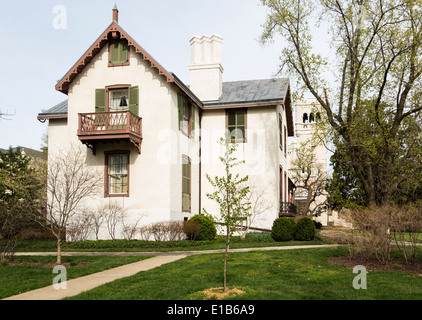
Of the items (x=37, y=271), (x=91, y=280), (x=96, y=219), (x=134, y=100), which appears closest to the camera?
(x=91, y=280)

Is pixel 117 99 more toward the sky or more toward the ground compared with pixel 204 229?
more toward the sky

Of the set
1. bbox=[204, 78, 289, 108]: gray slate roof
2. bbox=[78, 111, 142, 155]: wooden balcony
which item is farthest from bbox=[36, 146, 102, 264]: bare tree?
bbox=[204, 78, 289, 108]: gray slate roof

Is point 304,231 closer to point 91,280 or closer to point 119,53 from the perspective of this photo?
point 91,280

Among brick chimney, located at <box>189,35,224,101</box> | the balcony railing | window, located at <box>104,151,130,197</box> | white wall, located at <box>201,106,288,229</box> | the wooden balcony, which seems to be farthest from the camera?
brick chimney, located at <box>189,35,224,101</box>

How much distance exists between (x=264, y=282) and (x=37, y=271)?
653 cm

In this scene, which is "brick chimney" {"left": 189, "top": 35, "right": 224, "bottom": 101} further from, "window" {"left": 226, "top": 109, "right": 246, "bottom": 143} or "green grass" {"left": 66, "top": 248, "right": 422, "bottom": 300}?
"green grass" {"left": 66, "top": 248, "right": 422, "bottom": 300}

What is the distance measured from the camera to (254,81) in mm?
27031

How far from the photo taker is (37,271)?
11.7 meters

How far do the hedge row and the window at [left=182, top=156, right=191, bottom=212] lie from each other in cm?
478

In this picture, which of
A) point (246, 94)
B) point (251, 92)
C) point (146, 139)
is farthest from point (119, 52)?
point (251, 92)

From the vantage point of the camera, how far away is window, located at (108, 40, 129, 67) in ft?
69.0

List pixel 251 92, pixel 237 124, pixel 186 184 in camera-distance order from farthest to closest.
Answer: pixel 251 92
pixel 237 124
pixel 186 184
